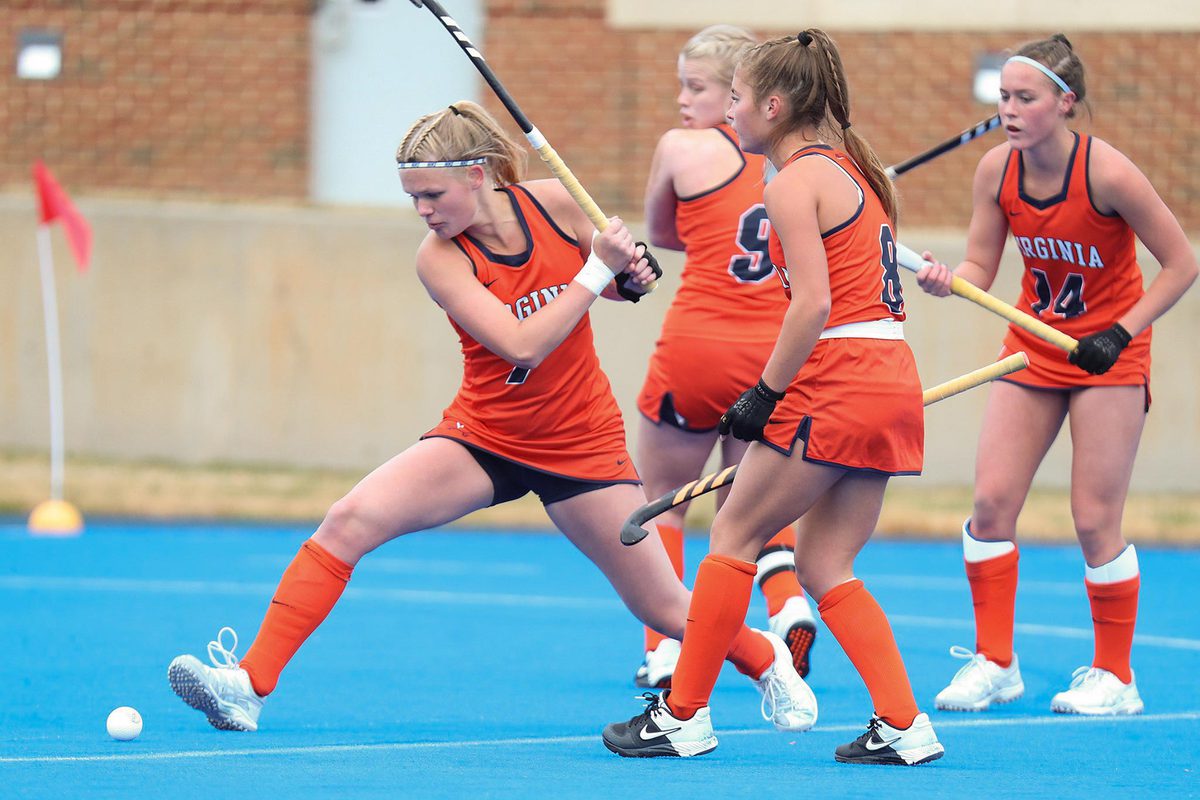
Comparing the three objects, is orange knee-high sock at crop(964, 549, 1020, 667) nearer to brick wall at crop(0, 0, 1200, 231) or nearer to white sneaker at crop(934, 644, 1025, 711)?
white sneaker at crop(934, 644, 1025, 711)

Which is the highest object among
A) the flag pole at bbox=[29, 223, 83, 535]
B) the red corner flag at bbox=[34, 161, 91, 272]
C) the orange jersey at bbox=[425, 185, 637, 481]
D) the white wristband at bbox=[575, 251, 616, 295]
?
the white wristband at bbox=[575, 251, 616, 295]

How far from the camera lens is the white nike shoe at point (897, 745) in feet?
15.4

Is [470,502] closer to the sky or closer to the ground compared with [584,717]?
closer to the sky

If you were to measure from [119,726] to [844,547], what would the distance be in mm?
2045

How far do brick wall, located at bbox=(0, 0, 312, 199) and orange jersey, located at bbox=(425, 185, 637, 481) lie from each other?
8.99m

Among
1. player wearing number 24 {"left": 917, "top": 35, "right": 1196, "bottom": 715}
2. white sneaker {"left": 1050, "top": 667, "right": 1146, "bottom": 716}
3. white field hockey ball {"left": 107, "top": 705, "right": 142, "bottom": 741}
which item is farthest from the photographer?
Answer: white sneaker {"left": 1050, "top": 667, "right": 1146, "bottom": 716}

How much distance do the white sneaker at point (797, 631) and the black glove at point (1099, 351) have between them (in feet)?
4.27

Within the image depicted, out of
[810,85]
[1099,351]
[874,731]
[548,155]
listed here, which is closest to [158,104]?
[548,155]

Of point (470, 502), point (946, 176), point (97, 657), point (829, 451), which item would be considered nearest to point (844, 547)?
point (829, 451)

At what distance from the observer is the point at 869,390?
4.57 meters

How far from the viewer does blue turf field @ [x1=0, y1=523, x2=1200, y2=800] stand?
452 centimetres

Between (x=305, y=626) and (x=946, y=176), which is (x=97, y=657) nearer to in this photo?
(x=305, y=626)

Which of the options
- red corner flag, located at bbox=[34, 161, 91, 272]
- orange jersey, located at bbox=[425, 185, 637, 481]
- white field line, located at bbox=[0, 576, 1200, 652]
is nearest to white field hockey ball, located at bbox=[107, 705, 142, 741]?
orange jersey, located at bbox=[425, 185, 637, 481]

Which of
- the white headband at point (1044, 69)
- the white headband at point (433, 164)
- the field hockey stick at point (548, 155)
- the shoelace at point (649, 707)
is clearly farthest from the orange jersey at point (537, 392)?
the white headband at point (1044, 69)
